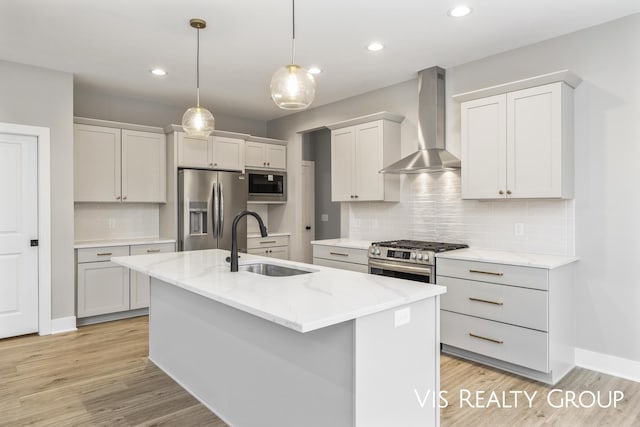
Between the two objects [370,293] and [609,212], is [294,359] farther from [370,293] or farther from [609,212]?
[609,212]

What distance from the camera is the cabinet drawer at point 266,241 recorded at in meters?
5.60

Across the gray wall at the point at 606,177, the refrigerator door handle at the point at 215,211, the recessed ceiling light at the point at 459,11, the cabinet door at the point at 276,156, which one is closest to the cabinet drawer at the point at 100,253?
the refrigerator door handle at the point at 215,211

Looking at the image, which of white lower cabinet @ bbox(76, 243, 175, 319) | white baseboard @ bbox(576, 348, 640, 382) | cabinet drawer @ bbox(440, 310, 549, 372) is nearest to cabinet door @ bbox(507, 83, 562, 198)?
cabinet drawer @ bbox(440, 310, 549, 372)

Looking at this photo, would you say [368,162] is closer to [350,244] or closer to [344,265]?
[350,244]

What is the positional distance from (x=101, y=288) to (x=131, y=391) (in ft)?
6.59

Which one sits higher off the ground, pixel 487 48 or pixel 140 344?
pixel 487 48

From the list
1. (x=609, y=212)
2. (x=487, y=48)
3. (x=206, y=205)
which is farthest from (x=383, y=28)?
(x=206, y=205)

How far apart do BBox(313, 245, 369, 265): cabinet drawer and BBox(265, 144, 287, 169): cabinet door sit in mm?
1850

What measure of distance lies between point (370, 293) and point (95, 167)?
404cm

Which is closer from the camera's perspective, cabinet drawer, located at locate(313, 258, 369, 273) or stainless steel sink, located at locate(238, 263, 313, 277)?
stainless steel sink, located at locate(238, 263, 313, 277)

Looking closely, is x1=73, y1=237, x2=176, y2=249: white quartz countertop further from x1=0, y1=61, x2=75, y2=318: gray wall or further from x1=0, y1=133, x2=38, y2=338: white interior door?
x1=0, y1=133, x2=38, y2=338: white interior door

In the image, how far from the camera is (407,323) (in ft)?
6.23

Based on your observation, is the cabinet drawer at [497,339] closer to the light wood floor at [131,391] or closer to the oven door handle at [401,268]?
the light wood floor at [131,391]

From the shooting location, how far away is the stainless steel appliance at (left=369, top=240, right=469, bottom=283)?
3.54 metres
